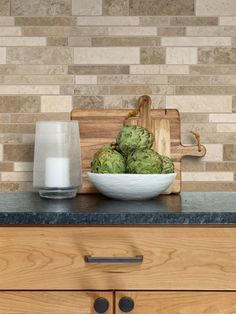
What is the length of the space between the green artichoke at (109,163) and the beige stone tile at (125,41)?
487 millimetres

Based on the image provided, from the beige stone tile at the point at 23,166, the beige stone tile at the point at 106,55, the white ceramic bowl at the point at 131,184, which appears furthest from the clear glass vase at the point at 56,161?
the beige stone tile at the point at 106,55

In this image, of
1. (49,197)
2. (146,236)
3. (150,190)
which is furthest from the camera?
(49,197)

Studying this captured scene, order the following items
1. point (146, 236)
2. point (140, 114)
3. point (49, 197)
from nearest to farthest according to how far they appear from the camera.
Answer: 1. point (146, 236)
2. point (49, 197)
3. point (140, 114)

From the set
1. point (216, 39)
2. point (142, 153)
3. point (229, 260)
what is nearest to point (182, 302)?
point (229, 260)

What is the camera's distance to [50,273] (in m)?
1.35

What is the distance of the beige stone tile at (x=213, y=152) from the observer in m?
1.94

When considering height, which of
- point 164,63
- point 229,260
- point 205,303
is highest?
point 164,63

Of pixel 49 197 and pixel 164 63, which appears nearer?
pixel 49 197

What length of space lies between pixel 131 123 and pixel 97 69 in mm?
242

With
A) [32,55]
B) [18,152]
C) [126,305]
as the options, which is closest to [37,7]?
[32,55]

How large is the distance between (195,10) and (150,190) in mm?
757

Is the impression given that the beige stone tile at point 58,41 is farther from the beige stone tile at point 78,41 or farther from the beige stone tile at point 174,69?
the beige stone tile at point 174,69

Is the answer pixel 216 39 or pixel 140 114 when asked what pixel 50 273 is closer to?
pixel 140 114

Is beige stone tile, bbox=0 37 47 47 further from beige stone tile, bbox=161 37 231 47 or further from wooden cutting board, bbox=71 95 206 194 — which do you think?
beige stone tile, bbox=161 37 231 47
